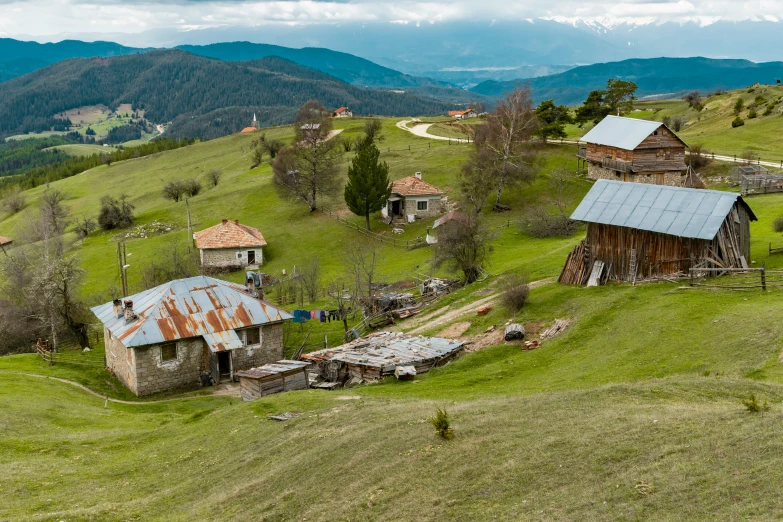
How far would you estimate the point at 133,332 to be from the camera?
34.1 metres

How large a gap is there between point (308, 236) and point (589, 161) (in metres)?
27.3

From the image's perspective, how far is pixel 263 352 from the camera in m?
37.8

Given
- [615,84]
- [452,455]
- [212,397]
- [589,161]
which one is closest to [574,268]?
[212,397]

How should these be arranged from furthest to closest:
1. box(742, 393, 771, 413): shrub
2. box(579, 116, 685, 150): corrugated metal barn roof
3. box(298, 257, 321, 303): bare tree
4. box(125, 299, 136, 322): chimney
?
box(579, 116, 685, 150): corrugated metal barn roof → box(298, 257, 321, 303): bare tree → box(125, 299, 136, 322): chimney → box(742, 393, 771, 413): shrub

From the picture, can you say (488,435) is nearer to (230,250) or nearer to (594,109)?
(230,250)

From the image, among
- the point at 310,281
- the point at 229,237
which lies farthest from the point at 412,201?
the point at 310,281

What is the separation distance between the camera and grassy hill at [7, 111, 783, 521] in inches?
541

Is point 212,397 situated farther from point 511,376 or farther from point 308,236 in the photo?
point 308,236

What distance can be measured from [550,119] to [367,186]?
79.0 ft

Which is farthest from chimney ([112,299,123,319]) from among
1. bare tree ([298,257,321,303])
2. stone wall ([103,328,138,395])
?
bare tree ([298,257,321,303])

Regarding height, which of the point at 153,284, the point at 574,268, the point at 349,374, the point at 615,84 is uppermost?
the point at 615,84

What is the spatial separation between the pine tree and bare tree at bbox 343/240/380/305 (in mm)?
4255

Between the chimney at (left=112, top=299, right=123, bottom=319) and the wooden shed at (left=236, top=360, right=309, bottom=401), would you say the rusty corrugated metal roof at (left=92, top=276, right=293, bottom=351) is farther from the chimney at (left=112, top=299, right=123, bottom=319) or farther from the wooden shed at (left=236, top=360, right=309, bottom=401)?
the wooden shed at (left=236, top=360, right=309, bottom=401)

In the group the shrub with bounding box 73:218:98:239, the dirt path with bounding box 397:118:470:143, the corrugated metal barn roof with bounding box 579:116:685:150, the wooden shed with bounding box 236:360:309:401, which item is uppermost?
the corrugated metal barn roof with bounding box 579:116:685:150
